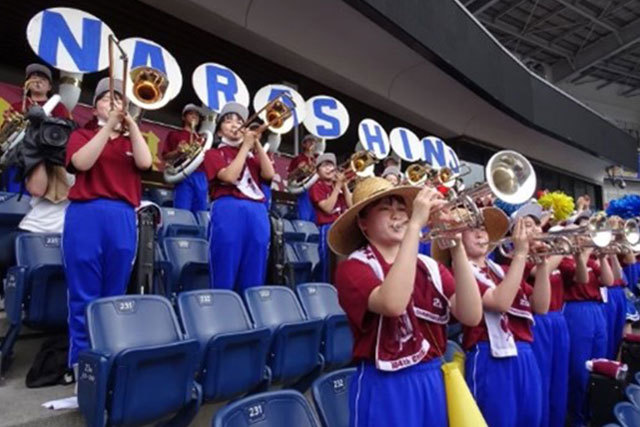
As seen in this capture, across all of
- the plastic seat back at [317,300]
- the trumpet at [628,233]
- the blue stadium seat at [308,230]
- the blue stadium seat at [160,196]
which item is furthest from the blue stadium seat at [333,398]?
the blue stadium seat at [160,196]

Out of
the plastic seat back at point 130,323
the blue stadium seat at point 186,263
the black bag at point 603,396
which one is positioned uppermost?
the blue stadium seat at point 186,263

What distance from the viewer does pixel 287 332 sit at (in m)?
2.95

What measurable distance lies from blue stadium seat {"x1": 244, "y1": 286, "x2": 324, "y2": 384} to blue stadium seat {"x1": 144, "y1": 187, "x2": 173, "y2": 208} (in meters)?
3.08

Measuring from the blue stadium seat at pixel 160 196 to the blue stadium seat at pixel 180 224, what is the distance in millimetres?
981

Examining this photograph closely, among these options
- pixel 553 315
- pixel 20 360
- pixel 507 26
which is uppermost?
pixel 507 26

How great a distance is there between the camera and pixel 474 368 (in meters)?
2.40

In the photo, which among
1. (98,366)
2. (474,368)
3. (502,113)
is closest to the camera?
(98,366)

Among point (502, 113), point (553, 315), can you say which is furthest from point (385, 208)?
point (502, 113)

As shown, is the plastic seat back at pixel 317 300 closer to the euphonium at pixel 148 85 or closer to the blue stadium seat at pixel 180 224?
Answer: the blue stadium seat at pixel 180 224

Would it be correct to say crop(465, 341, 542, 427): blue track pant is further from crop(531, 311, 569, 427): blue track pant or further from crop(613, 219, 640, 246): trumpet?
crop(613, 219, 640, 246): trumpet

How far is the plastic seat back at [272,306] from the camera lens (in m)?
3.16

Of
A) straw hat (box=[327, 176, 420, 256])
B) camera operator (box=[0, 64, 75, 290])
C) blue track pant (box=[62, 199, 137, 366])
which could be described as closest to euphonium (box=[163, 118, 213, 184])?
camera operator (box=[0, 64, 75, 290])

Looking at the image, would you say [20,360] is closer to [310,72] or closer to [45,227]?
[45,227]

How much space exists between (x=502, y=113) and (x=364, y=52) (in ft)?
15.6
